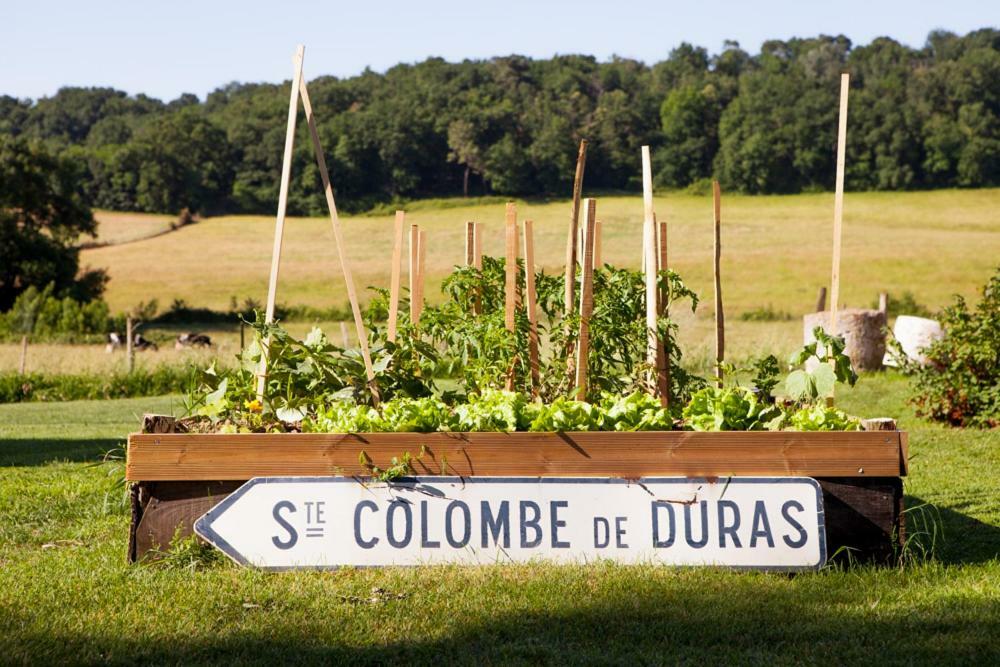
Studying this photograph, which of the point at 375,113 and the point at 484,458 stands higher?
the point at 375,113

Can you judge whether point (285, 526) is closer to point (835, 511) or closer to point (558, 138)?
point (835, 511)

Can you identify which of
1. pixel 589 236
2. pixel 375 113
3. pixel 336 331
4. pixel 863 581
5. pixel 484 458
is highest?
pixel 375 113

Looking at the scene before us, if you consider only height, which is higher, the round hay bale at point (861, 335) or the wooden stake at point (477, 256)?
the wooden stake at point (477, 256)

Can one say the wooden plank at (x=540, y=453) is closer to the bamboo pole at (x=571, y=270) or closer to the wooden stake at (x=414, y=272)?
the bamboo pole at (x=571, y=270)

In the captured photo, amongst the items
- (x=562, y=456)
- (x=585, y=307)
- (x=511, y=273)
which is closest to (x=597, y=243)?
(x=511, y=273)

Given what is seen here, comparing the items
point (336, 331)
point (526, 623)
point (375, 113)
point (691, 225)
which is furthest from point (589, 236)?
point (375, 113)

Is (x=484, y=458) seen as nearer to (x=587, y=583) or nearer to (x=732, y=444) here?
(x=587, y=583)

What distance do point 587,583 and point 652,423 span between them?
2.55ft

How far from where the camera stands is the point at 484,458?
4.28m

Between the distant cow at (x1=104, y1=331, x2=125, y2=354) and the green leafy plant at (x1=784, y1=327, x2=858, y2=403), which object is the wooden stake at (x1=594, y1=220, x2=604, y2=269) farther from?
the distant cow at (x1=104, y1=331, x2=125, y2=354)

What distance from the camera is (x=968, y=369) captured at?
980 cm

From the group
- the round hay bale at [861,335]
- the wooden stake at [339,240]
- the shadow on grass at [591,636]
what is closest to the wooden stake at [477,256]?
the wooden stake at [339,240]

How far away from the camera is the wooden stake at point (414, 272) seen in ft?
18.0

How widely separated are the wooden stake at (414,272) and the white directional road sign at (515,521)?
50.5 inches
